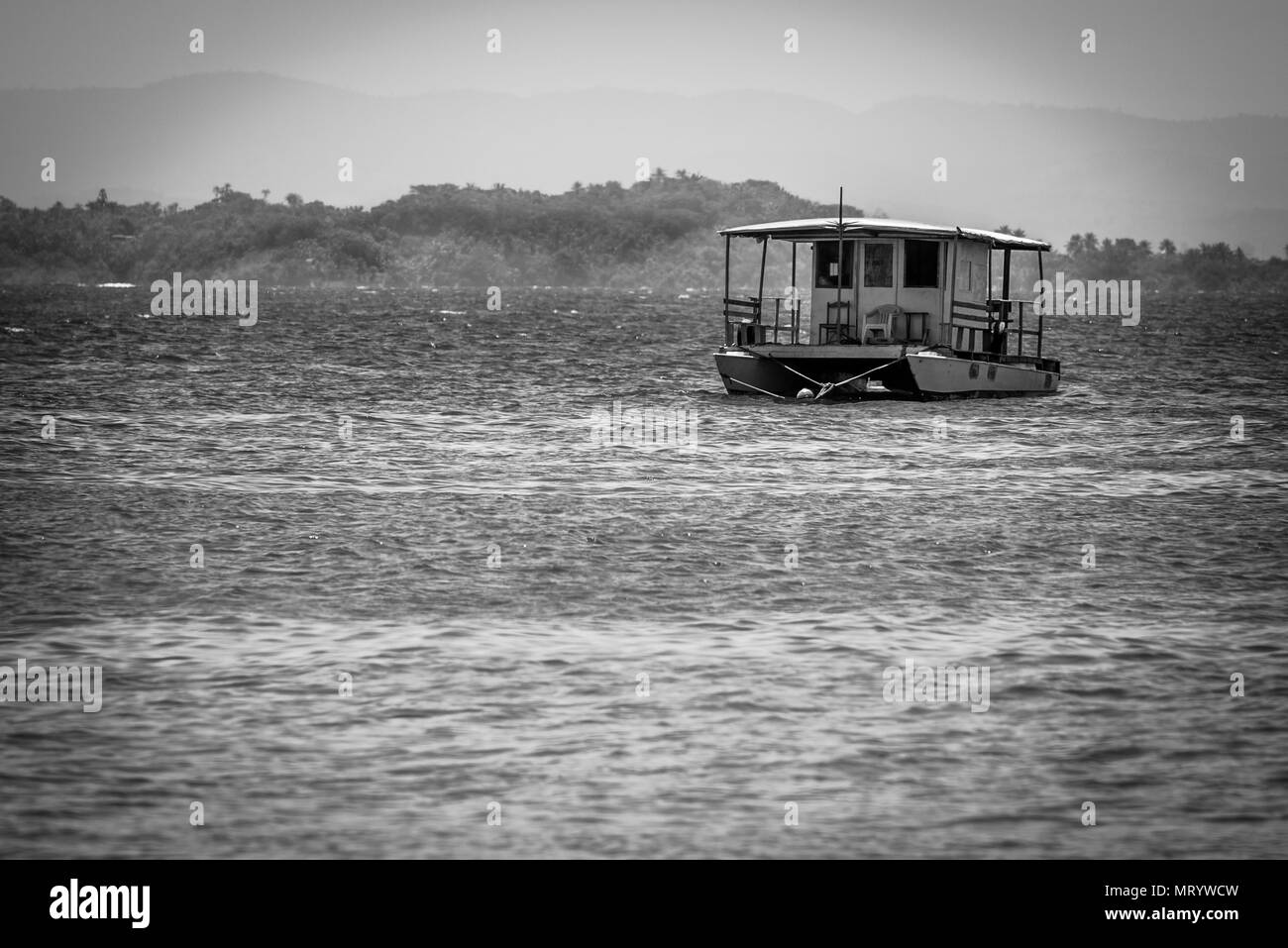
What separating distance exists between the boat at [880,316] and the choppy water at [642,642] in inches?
227

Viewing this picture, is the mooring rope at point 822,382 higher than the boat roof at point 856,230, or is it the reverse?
the boat roof at point 856,230

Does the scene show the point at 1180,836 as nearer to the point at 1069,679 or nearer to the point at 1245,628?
the point at 1069,679

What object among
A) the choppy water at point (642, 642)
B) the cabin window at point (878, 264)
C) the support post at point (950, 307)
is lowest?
the choppy water at point (642, 642)

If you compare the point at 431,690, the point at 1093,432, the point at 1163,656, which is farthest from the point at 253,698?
the point at 1093,432

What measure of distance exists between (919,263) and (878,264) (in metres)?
0.99

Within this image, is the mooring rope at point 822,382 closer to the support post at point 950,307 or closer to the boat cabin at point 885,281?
the boat cabin at point 885,281

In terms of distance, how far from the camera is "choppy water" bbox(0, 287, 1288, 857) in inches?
436

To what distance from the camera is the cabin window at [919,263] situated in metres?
41.2

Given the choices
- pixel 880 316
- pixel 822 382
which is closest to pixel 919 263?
pixel 880 316

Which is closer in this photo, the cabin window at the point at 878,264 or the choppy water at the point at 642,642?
the choppy water at the point at 642,642


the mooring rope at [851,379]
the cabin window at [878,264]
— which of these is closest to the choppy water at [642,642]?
the mooring rope at [851,379]

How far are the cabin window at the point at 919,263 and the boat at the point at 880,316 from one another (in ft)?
0.08

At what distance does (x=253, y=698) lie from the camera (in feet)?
44.8

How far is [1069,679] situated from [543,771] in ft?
16.3
